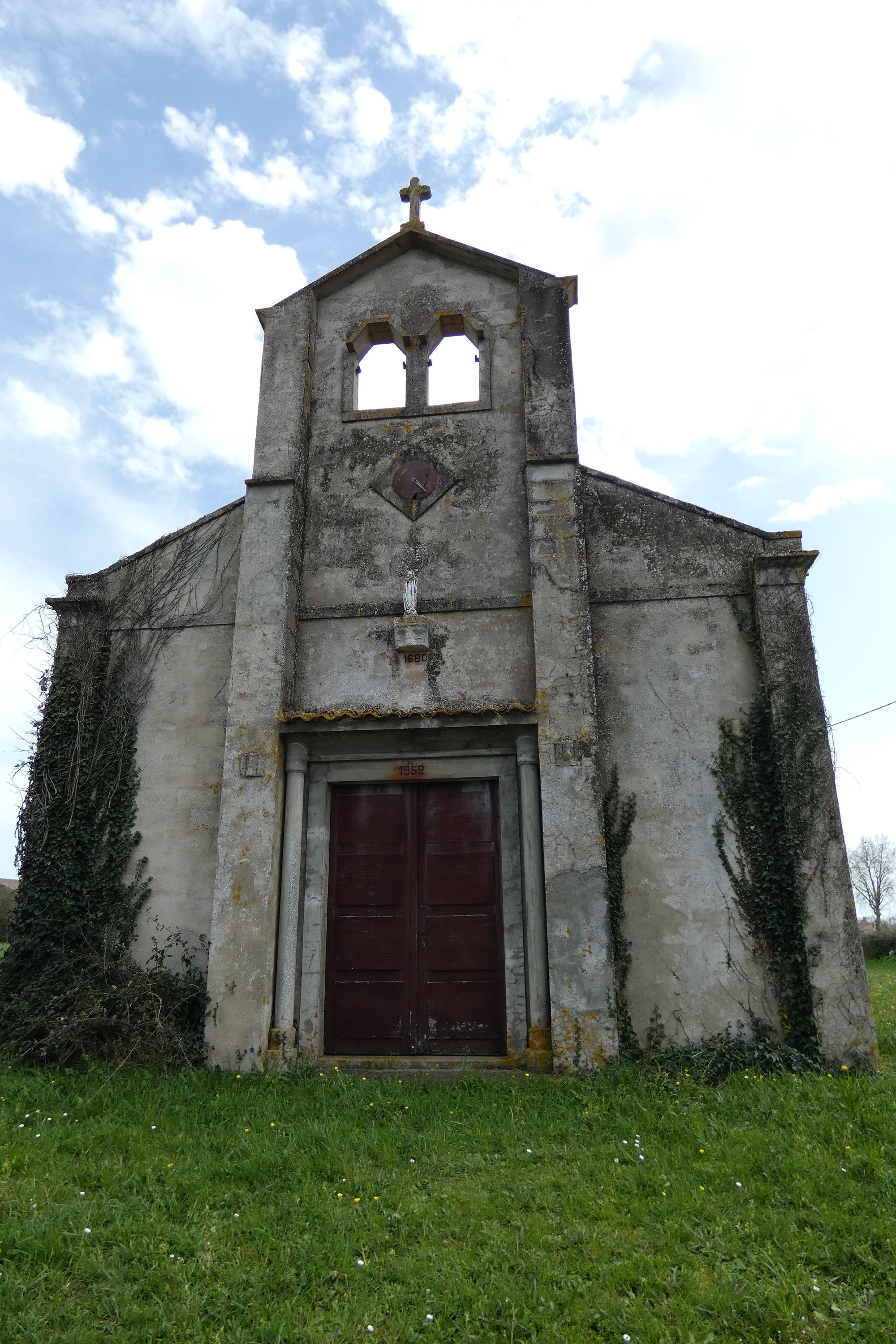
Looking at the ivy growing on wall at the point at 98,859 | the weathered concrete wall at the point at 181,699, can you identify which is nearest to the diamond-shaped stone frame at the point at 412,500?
the weathered concrete wall at the point at 181,699

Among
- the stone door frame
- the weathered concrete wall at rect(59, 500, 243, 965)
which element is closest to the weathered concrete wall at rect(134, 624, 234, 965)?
the weathered concrete wall at rect(59, 500, 243, 965)

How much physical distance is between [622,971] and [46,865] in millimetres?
5362

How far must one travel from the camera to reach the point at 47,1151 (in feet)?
17.4

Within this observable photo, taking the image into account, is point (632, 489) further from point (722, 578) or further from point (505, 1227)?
point (505, 1227)

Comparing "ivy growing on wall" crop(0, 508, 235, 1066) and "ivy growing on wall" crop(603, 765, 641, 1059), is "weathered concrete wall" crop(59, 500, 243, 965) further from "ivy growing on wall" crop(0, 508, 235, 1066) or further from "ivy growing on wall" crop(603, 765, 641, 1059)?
"ivy growing on wall" crop(603, 765, 641, 1059)

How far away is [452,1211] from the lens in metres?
4.66

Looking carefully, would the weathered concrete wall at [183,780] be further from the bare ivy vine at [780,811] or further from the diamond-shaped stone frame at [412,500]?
the bare ivy vine at [780,811]

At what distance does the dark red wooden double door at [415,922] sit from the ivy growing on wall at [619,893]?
Answer: 100cm

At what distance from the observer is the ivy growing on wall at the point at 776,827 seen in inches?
287

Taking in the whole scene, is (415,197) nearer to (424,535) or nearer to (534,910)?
(424,535)

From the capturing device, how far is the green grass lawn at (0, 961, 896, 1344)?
12.4 feet

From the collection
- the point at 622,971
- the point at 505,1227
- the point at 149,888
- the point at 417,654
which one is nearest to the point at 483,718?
the point at 417,654

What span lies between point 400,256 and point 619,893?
7510 mm

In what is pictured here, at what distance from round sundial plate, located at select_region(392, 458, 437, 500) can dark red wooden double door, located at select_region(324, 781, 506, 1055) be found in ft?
9.80
